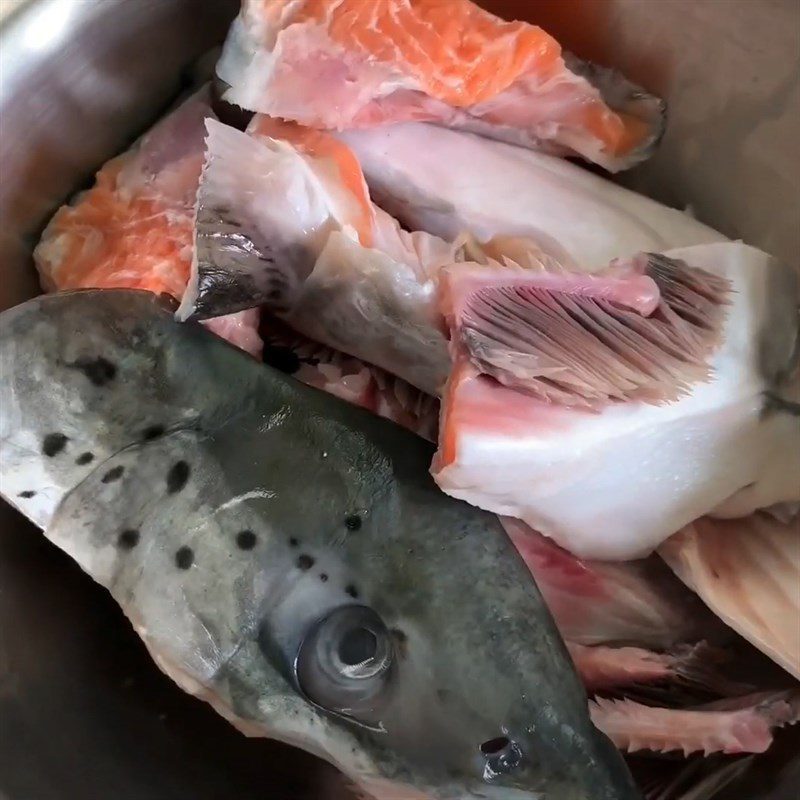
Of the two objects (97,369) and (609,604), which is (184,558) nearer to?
(97,369)

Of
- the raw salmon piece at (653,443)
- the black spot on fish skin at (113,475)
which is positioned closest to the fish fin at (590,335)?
the raw salmon piece at (653,443)

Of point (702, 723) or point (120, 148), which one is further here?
point (120, 148)

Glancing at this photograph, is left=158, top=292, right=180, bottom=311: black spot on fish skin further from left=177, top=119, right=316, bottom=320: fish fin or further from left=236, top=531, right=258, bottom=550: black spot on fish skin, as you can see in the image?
left=236, top=531, right=258, bottom=550: black spot on fish skin

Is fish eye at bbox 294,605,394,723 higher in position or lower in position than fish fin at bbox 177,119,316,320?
lower

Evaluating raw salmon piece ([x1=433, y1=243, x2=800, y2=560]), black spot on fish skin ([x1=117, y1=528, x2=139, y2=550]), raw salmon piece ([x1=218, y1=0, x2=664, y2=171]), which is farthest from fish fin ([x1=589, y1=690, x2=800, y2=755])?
raw salmon piece ([x1=218, y1=0, x2=664, y2=171])

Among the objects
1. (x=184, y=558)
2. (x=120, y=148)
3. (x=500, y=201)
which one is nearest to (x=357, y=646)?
(x=184, y=558)

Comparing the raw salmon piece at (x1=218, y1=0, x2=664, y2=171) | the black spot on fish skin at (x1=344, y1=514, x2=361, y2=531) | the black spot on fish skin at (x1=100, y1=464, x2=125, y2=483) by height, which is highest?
the raw salmon piece at (x1=218, y1=0, x2=664, y2=171)
